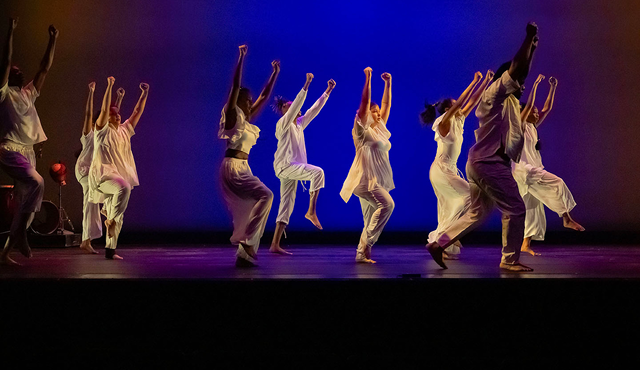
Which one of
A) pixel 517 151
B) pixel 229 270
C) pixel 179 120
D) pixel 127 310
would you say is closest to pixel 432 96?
pixel 179 120

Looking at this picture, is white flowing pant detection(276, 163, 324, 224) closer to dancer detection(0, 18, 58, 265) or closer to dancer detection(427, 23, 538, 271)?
dancer detection(427, 23, 538, 271)

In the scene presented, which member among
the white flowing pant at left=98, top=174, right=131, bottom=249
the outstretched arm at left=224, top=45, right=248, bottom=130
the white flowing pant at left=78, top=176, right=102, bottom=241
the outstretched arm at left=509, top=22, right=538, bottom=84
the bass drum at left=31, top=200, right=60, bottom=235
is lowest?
the bass drum at left=31, top=200, right=60, bottom=235

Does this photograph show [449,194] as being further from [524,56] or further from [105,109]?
[105,109]

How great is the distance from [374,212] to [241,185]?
147cm

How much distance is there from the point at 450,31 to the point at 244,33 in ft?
9.97

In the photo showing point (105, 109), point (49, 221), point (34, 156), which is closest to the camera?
point (34, 156)

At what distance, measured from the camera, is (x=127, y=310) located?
3992mm

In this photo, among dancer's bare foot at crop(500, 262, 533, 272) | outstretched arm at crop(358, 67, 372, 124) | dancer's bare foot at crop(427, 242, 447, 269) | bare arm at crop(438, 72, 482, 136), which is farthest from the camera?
bare arm at crop(438, 72, 482, 136)

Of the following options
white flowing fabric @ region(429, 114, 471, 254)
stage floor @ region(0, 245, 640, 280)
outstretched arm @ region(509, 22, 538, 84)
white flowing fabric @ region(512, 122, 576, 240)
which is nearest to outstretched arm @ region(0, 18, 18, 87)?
stage floor @ region(0, 245, 640, 280)

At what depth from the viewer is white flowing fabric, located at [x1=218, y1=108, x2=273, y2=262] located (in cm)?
532

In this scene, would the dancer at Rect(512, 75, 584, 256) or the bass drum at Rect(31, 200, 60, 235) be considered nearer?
the dancer at Rect(512, 75, 584, 256)

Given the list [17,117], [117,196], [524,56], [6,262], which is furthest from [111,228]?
[524,56]

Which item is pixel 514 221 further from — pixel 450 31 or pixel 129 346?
pixel 450 31

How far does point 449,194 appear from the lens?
21.4 ft
